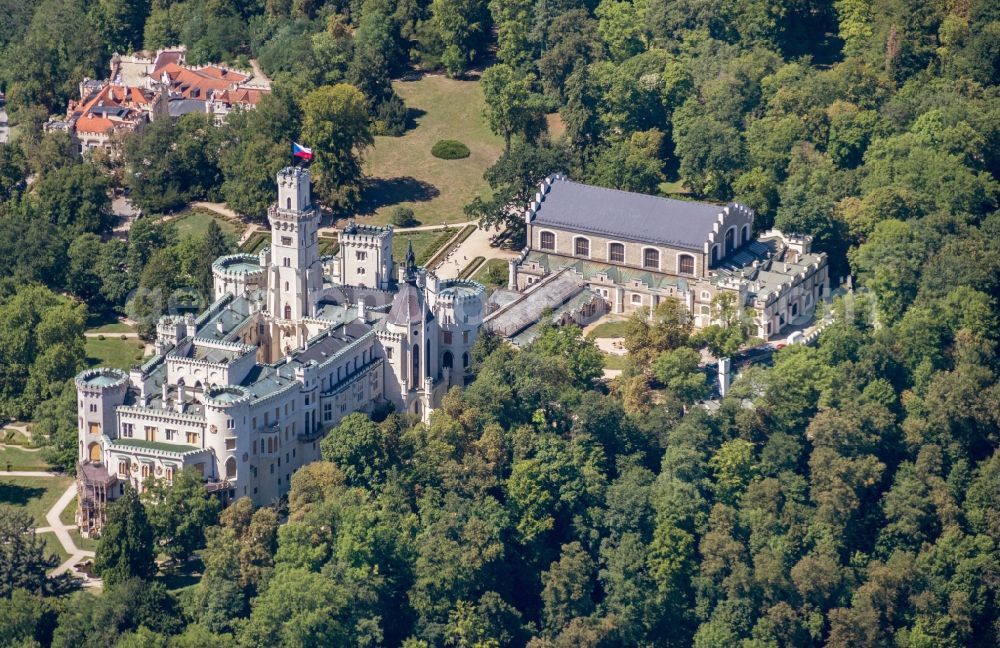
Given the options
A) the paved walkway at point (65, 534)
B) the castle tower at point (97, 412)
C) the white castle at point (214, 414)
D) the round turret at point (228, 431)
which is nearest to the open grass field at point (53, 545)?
the paved walkway at point (65, 534)

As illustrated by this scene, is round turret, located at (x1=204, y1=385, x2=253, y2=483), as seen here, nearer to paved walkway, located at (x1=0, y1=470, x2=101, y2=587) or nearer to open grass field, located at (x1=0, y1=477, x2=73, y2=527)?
paved walkway, located at (x1=0, y1=470, x2=101, y2=587)

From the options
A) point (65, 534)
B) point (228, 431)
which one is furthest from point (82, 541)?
point (228, 431)

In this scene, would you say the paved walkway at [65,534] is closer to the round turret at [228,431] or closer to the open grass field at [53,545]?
the open grass field at [53,545]

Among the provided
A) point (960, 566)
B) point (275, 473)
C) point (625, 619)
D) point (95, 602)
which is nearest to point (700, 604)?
point (625, 619)

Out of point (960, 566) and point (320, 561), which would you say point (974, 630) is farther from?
point (320, 561)

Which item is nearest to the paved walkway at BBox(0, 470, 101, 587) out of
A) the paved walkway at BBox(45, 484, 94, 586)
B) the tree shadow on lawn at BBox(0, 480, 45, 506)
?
the paved walkway at BBox(45, 484, 94, 586)

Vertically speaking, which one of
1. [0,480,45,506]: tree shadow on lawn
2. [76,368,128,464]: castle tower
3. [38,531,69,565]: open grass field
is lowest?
[38,531,69,565]: open grass field

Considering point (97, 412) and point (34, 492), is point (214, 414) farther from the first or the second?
point (34, 492)

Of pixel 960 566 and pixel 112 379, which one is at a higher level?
pixel 112 379
